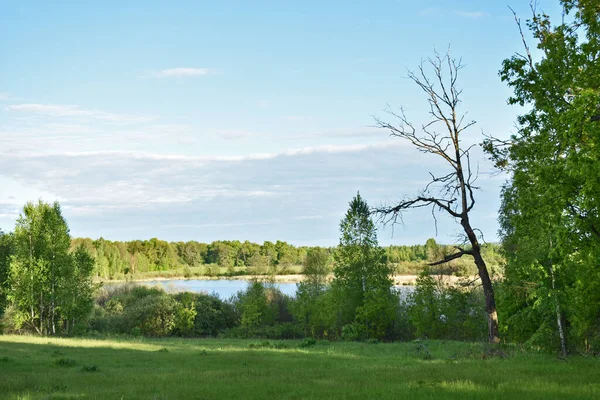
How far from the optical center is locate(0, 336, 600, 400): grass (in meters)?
12.9

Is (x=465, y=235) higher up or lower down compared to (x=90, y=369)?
higher up

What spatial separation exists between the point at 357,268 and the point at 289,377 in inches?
1065

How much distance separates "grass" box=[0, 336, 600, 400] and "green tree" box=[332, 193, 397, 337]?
1587cm

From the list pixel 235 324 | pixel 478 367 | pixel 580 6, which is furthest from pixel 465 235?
pixel 235 324

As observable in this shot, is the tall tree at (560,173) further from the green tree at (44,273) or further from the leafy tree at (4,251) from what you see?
the leafy tree at (4,251)

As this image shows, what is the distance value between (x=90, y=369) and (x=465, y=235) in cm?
1597

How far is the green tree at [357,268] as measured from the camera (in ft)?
139

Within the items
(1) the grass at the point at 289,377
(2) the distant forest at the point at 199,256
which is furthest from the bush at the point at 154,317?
(2) the distant forest at the point at 199,256

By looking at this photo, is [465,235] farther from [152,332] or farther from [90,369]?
[152,332]

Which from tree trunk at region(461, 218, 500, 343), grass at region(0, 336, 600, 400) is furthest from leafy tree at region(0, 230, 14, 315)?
tree trunk at region(461, 218, 500, 343)

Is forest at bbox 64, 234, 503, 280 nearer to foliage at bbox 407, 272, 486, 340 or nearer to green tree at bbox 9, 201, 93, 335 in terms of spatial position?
green tree at bbox 9, 201, 93, 335

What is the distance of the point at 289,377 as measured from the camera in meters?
16.4

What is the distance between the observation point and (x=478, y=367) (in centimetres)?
1783

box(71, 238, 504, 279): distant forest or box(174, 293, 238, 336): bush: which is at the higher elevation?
box(71, 238, 504, 279): distant forest
